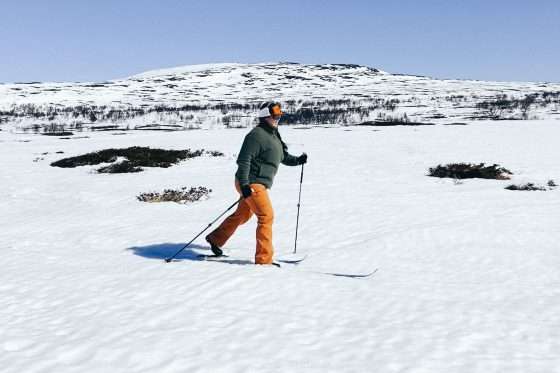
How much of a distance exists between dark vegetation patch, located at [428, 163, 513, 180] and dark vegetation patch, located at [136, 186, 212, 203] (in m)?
7.49

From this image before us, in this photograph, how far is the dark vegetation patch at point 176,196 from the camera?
493 inches

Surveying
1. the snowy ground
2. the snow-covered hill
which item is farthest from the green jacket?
the snow-covered hill

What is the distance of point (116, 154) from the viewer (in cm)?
2058

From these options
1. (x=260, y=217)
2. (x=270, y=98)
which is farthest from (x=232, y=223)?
(x=270, y=98)

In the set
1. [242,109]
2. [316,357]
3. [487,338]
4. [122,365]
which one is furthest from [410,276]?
[242,109]

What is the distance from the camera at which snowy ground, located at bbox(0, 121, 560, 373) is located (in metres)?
3.91

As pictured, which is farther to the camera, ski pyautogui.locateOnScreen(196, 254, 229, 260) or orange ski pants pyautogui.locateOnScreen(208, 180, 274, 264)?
ski pyautogui.locateOnScreen(196, 254, 229, 260)

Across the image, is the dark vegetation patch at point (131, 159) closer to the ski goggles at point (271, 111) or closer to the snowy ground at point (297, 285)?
the snowy ground at point (297, 285)

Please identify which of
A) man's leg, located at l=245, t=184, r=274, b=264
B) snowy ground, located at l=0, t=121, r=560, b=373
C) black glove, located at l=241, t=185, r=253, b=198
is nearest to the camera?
snowy ground, located at l=0, t=121, r=560, b=373

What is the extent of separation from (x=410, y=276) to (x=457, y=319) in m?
1.75

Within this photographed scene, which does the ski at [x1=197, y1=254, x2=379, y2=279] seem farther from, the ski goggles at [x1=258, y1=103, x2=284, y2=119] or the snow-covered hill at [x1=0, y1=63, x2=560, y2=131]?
the snow-covered hill at [x1=0, y1=63, x2=560, y2=131]

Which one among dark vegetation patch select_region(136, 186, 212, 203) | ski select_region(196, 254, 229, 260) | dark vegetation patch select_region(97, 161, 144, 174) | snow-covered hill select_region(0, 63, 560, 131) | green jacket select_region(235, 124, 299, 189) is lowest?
ski select_region(196, 254, 229, 260)

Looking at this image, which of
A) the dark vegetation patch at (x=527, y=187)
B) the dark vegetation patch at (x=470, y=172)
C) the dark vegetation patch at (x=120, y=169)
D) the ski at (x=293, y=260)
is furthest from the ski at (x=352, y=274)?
the dark vegetation patch at (x=120, y=169)

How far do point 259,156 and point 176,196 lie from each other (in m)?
6.62
